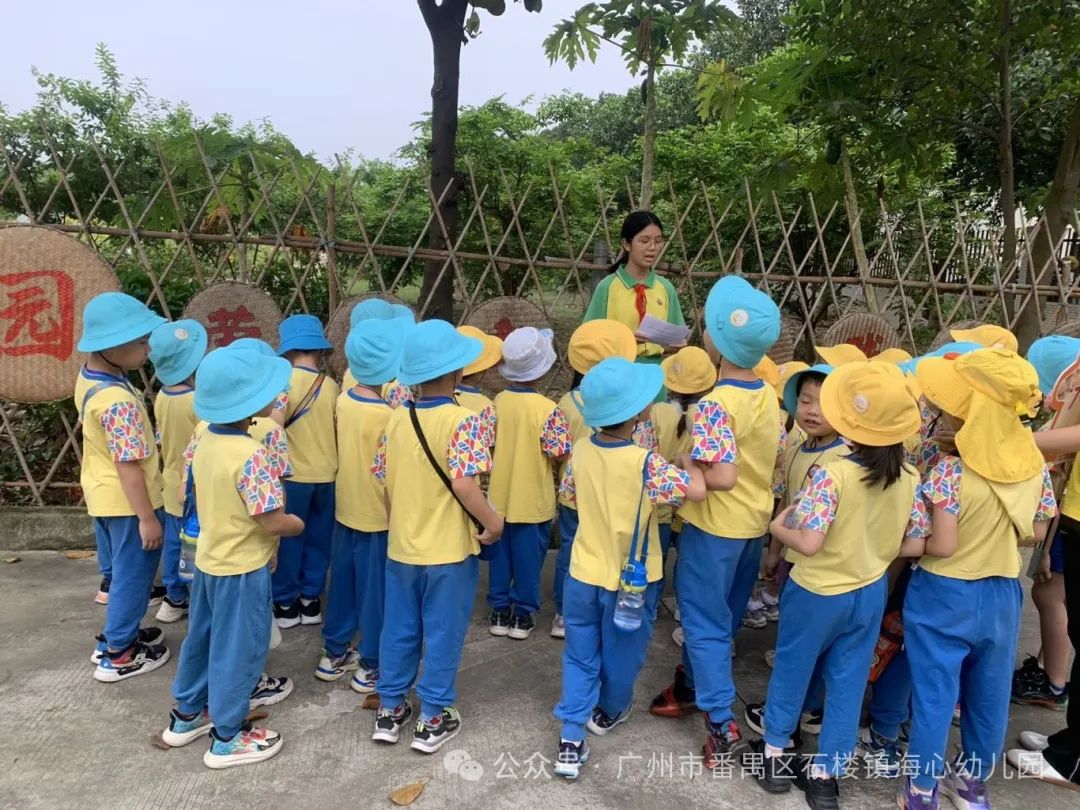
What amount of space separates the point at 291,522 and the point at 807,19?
506cm

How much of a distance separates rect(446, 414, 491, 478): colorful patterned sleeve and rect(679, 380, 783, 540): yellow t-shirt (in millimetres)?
739

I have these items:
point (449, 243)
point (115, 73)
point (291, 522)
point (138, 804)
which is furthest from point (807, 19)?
point (115, 73)

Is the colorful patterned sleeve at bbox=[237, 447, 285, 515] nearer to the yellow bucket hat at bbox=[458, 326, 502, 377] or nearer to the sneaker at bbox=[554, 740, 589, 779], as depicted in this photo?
the yellow bucket hat at bbox=[458, 326, 502, 377]

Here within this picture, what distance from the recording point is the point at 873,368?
82.8 inches

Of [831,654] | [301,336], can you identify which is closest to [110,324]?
[301,336]

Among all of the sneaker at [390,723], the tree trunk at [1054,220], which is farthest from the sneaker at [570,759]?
the tree trunk at [1054,220]

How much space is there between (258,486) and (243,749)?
0.92m

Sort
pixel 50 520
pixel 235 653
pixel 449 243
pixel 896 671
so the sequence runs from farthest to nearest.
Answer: pixel 449 243 → pixel 50 520 → pixel 896 671 → pixel 235 653

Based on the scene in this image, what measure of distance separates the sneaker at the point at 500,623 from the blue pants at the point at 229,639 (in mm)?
1194

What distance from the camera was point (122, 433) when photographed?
2.61 meters

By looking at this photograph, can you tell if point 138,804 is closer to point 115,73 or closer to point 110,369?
point 110,369

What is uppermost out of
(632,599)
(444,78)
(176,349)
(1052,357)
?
(444,78)

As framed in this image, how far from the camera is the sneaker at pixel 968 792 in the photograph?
7.45ft

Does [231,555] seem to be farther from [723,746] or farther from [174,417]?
[723,746]
